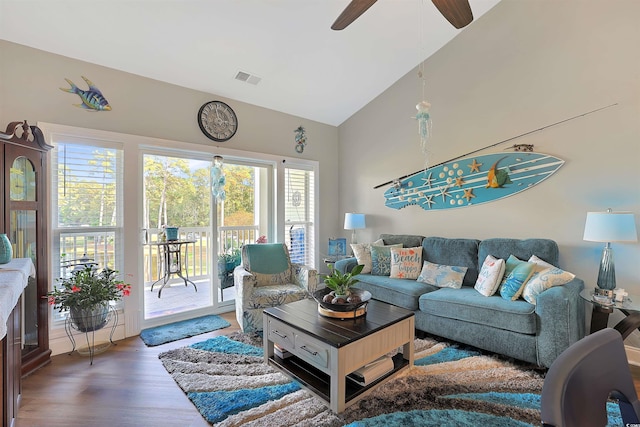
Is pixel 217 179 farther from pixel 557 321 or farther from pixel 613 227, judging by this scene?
pixel 613 227

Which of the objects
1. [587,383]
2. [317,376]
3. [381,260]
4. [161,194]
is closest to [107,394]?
[317,376]

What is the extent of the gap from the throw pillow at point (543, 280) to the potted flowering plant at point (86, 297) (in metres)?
3.56

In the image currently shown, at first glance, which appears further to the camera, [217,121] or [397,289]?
[217,121]

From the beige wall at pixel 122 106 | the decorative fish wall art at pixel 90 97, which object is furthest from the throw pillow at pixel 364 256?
the decorative fish wall art at pixel 90 97

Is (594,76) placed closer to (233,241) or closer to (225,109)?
(225,109)

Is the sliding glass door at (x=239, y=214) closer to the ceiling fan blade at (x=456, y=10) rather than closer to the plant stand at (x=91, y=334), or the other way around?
the plant stand at (x=91, y=334)

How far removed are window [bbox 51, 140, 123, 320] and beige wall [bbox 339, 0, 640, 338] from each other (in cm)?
343

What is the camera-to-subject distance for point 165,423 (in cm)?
175

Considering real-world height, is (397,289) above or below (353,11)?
below

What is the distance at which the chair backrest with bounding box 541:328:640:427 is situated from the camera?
61 centimetres

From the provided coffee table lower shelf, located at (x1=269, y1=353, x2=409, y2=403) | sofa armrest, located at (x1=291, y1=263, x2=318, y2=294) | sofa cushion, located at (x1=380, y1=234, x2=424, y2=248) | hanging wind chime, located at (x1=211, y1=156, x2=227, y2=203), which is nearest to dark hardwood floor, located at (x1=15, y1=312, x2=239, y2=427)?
coffee table lower shelf, located at (x1=269, y1=353, x2=409, y2=403)

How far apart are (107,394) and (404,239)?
3271 millimetres

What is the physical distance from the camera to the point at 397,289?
309cm

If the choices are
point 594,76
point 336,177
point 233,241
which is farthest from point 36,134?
point 594,76
